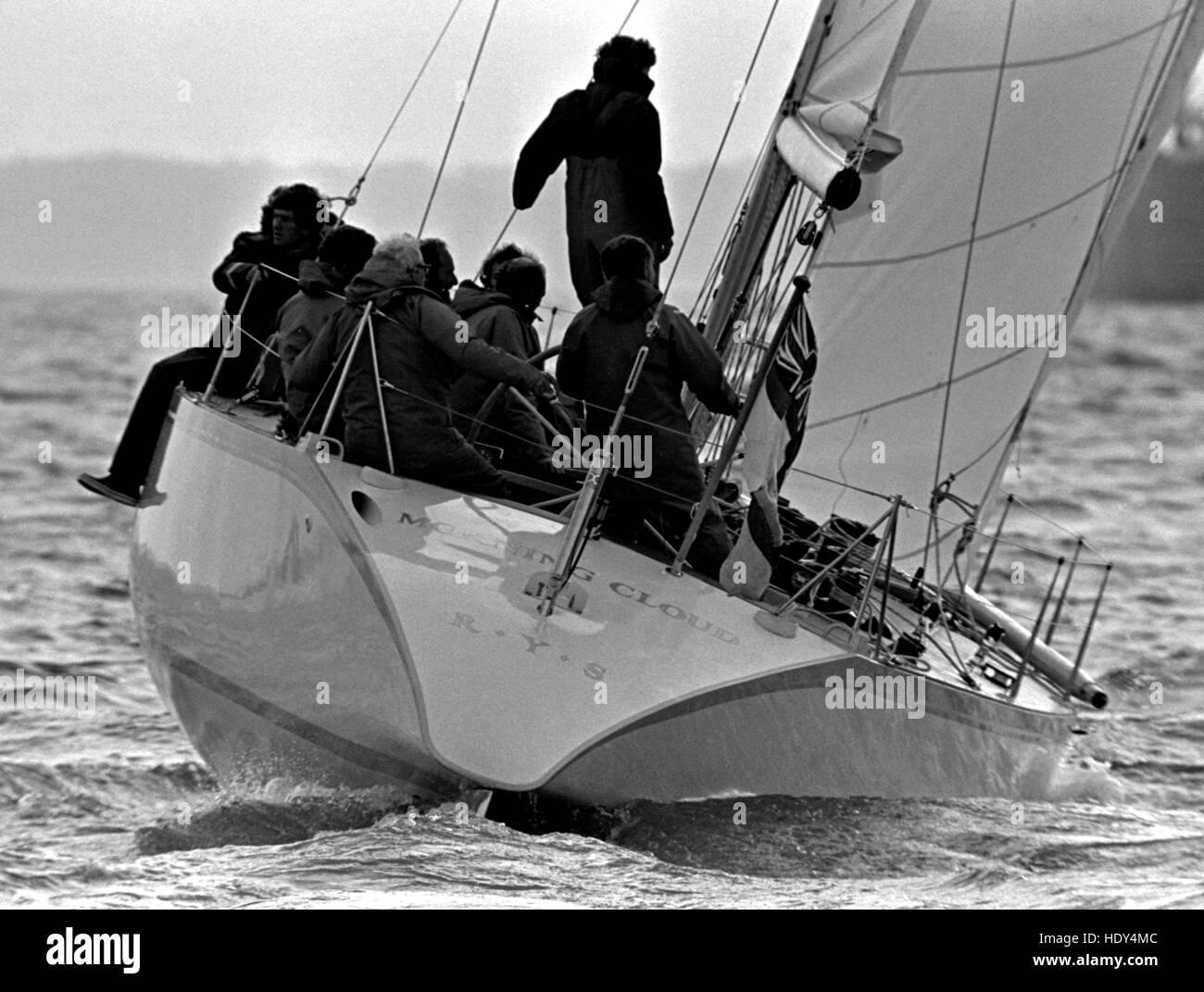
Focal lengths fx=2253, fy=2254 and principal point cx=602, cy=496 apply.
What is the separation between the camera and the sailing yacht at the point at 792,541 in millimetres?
6234

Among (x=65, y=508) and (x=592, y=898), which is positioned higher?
(x=65, y=508)

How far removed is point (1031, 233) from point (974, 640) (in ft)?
6.48

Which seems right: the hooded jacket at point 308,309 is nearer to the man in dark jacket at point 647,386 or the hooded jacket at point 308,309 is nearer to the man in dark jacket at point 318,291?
the man in dark jacket at point 318,291


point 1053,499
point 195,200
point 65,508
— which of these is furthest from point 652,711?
point 195,200

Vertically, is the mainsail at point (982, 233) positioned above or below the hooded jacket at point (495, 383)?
above

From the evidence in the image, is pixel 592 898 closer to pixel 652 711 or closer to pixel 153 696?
pixel 652 711

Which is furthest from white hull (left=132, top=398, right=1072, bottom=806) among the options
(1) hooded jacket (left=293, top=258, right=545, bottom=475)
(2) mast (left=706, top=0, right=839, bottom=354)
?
(2) mast (left=706, top=0, right=839, bottom=354)

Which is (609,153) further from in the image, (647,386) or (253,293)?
(647,386)

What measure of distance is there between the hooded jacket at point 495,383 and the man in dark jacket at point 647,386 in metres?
0.53

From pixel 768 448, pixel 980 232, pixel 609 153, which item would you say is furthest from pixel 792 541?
pixel 980 232

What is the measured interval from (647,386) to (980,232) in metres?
2.91

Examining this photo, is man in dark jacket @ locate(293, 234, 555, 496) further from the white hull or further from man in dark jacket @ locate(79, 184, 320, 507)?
man in dark jacket @ locate(79, 184, 320, 507)

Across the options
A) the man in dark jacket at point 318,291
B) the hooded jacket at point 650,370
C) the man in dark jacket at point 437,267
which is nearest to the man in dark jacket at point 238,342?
the man in dark jacket at point 318,291

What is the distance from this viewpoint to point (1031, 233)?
938 cm
